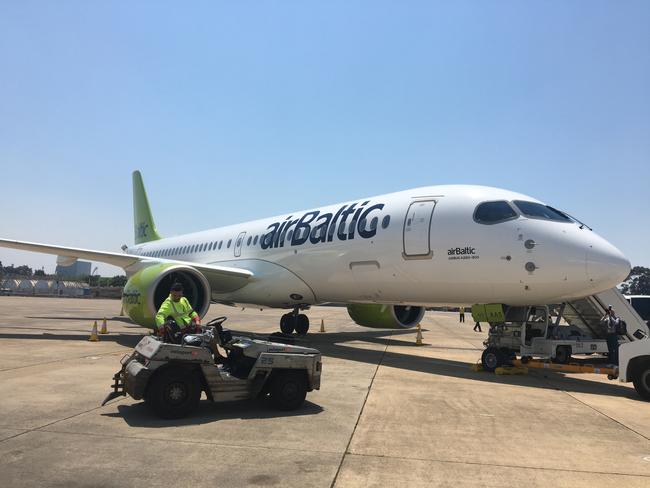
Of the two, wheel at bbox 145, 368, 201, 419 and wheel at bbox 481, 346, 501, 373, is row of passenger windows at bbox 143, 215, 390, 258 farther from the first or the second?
wheel at bbox 145, 368, 201, 419

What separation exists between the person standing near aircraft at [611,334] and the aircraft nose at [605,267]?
2.73 m

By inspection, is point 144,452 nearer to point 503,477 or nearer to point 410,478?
point 410,478

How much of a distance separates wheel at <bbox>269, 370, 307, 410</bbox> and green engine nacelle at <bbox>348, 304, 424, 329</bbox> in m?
10.1

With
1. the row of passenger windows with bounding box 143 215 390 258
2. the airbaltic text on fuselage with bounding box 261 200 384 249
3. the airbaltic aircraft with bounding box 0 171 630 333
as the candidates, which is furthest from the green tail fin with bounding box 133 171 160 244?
the airbaltic text on fuselage with bounding box 261 200 384 249

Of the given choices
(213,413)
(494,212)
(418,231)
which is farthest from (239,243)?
(213,413)

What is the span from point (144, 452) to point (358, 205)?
387 inches

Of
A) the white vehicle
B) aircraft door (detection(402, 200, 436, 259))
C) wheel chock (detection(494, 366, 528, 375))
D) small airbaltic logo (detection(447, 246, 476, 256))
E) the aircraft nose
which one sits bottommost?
wheel chock (detection(494, 366, 528, 375))

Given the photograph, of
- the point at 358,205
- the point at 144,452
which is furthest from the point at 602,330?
the point at 144,452

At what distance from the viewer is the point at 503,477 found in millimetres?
4160

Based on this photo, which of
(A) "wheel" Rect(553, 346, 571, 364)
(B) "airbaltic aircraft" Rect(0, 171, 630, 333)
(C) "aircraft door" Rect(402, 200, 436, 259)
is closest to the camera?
(B) "airbaltic aircraft" Rect(0, 171, 630, 333)

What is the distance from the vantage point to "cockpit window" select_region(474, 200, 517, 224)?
991 cm

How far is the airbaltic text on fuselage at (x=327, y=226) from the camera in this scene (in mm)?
12492

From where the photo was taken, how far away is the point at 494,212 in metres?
10.1

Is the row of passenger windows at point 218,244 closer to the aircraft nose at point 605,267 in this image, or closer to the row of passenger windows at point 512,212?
the row of passenger windows at point 512,212
